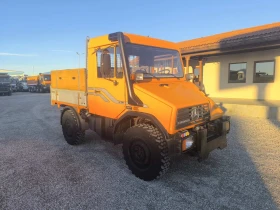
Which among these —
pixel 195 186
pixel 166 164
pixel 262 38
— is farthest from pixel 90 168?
pixel 262 38

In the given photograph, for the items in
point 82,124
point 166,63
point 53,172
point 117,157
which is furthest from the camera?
point 82,124

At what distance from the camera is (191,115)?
146 inches

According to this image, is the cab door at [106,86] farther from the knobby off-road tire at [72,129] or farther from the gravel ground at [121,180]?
the gravel ground at [121,180]

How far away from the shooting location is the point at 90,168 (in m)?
4.36

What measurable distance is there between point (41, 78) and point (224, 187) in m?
32.8

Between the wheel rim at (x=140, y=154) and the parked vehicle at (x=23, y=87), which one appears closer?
the wheel rim at (x=140, y=154)

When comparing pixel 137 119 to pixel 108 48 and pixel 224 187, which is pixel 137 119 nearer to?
pixel 108 48

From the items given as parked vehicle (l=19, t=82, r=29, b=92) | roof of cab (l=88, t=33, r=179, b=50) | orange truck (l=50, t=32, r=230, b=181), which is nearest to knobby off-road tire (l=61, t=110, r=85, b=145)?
orange truck (l=50, t=32, r=230, b=181)

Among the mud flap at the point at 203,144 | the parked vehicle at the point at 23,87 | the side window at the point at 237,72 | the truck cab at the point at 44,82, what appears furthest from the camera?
the parked vehicle at the point at 23,87

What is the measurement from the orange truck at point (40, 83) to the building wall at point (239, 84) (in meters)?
24.2

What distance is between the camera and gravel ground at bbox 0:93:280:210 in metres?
3.15

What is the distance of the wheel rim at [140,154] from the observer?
3715 millimetres

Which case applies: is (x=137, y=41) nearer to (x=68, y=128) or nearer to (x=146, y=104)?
(x=146, y=104)

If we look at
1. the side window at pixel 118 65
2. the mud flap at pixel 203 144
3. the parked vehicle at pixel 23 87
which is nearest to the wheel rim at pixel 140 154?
the mud flap at pixel 203 144
